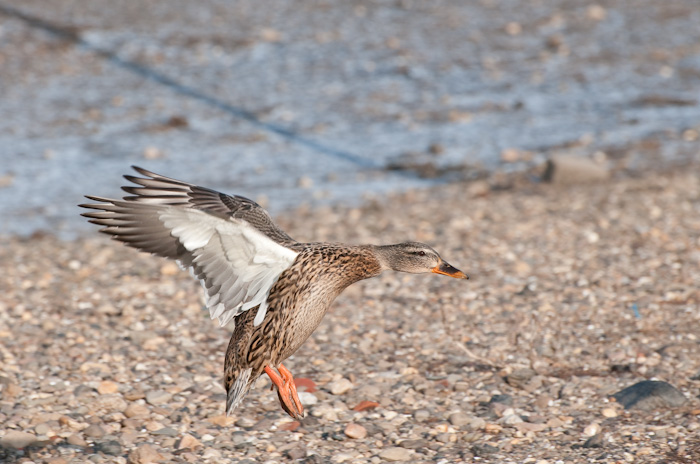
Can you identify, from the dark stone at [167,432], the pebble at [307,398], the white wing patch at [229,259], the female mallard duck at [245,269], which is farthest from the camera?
the pebble at [307,398]

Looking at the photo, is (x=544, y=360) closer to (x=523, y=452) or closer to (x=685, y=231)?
(x=523, y=452)

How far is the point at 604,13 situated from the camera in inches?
695

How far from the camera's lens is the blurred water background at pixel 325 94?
11.0 meters

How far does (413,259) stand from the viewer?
5160mm

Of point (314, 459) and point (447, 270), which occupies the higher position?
point (447, 270)

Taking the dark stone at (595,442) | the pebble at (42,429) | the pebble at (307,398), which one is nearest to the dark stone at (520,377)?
the dark stone at (595,442)

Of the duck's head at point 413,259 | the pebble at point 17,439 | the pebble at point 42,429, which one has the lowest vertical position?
the pebble at point 42,429

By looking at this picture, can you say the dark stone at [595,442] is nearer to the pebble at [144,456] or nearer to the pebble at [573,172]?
the pebble at [144,456]

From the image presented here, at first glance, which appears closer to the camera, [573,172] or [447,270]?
[447,270]

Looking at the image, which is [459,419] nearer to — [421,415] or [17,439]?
[421,415]

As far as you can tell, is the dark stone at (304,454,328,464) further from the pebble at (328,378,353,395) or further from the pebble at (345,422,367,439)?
the pebble at (328,378,353,395)

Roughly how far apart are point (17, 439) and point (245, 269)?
1.52 meters

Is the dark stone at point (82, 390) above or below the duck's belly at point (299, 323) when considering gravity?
below

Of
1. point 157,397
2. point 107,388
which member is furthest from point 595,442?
point 107,388
